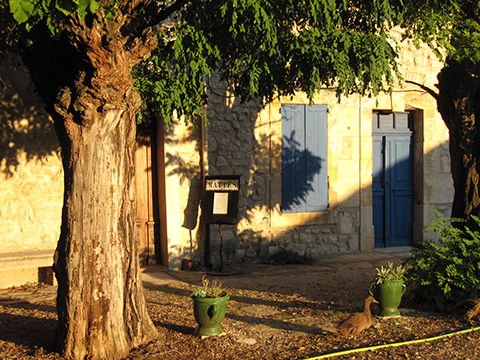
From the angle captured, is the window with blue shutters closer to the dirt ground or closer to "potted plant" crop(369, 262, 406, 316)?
the dirt ground

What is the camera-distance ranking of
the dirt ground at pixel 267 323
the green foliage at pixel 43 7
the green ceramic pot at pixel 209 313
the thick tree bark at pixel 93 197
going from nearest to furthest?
the green foliage at pixel 43 7, the thick tree bark at pixel 93 197, the dirt ground at pixel 267 323, the green ceramic pot at pixel 209 313

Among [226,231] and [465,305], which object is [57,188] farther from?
[465,305]

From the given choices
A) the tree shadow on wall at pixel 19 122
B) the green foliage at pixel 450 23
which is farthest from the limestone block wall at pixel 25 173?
the green foliage at pixel 450 23

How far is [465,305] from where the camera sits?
6.21 m

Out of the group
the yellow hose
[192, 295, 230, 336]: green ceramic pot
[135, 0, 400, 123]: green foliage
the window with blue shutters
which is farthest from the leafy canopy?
the window with blue shutters

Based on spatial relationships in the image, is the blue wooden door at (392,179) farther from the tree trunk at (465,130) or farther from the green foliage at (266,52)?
the green foliage at (266,52)

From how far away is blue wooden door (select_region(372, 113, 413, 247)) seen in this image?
10992 mm

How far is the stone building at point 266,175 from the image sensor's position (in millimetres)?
Result: 8375

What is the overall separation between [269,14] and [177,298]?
365cm

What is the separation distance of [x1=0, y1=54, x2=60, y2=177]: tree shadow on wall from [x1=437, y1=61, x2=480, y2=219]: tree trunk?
17.9 feet

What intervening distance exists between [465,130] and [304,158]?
3456 mm

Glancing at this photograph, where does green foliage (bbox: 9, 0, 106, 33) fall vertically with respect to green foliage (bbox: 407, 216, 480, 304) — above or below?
above

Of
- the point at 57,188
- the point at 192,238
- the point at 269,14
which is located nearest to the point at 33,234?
the point at 57,188

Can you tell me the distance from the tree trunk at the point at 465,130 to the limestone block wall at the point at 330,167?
8.23ft
